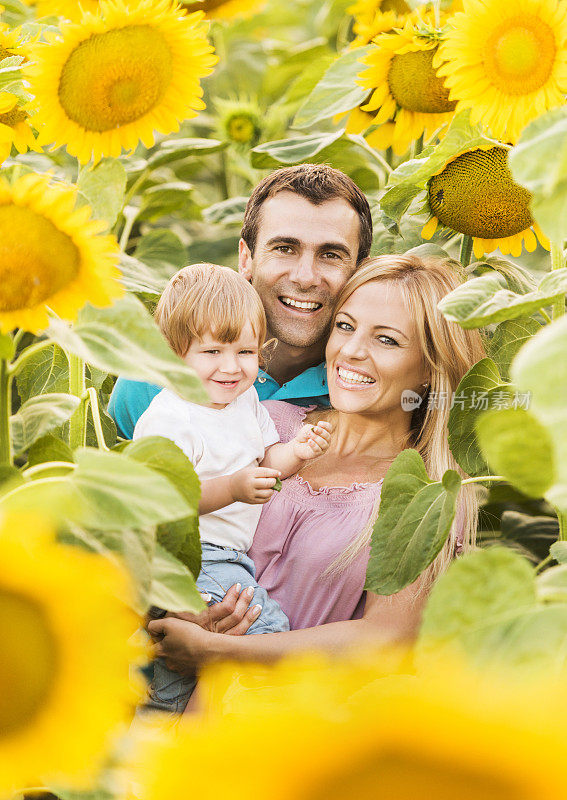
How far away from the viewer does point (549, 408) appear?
1.02ft

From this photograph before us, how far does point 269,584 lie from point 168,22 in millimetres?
508

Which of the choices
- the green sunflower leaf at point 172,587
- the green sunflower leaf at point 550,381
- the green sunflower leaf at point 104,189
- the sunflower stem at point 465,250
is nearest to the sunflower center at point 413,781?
the green sunflower leaf at point 550,381

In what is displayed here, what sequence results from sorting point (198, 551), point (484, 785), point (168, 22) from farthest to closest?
point (168, 22)
point (198, 551)
point (484, 785)

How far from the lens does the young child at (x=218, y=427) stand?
0.79m

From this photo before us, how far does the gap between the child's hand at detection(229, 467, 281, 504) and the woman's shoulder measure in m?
0.17

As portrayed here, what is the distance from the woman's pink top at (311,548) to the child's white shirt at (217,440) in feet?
0.08

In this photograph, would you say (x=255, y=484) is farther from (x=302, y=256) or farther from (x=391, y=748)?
(x=391, y=748)

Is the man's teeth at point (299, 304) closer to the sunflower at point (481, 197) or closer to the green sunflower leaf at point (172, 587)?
the sunflower at point (481, 197)

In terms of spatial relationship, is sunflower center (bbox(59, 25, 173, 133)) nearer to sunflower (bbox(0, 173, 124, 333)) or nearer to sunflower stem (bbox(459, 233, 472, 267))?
sunflower (bbox(0, 173, 124, 333))

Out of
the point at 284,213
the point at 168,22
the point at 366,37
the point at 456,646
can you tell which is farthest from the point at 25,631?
the point at 366,37

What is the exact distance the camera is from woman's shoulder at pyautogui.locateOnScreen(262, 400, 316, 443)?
0.94 metres

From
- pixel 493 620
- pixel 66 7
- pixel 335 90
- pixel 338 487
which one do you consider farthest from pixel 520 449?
pixel 66 7

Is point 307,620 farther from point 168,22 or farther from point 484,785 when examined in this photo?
point 484,785

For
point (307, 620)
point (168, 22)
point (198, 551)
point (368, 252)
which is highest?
point (168, 22)
